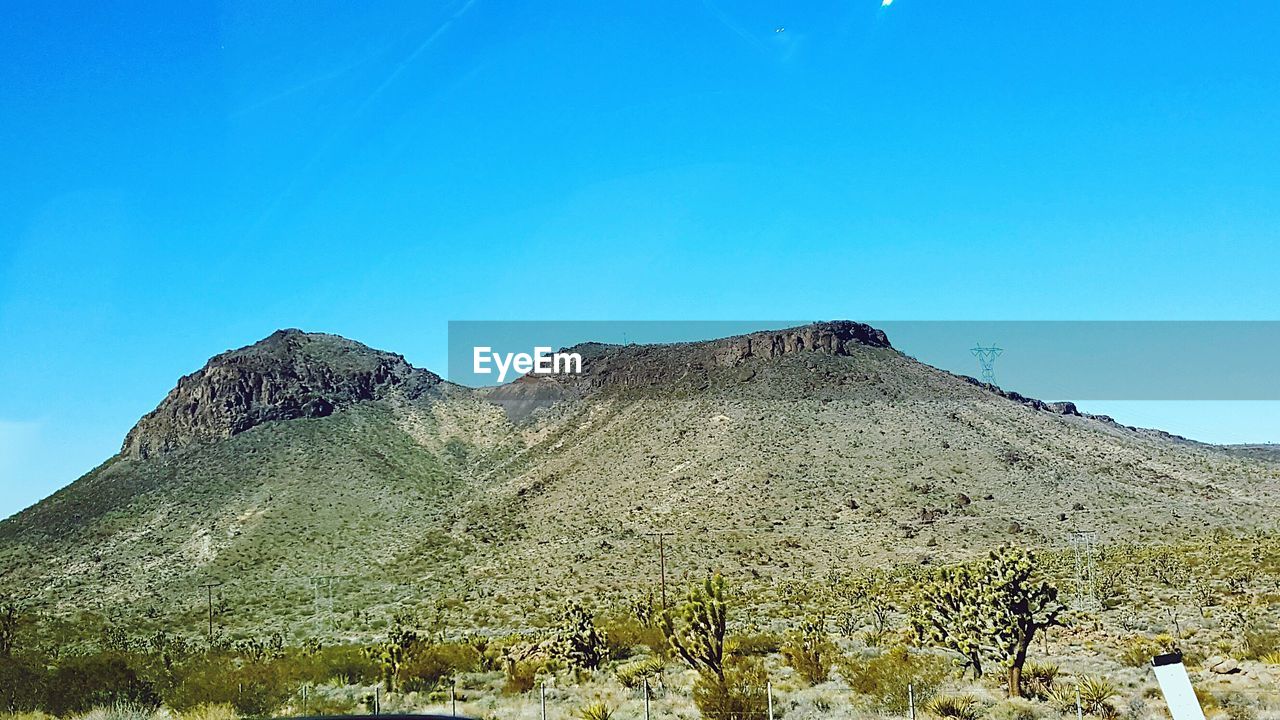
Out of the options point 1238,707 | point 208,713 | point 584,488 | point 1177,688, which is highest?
point 584,488

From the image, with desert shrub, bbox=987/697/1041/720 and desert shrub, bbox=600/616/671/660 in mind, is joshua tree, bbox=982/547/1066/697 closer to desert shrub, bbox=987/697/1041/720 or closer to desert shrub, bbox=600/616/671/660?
desert shrub, bbox=987/697/1041/720

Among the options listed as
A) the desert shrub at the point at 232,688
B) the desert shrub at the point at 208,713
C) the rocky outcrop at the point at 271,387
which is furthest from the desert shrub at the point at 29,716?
the rocky outcrop at the point at 271,387

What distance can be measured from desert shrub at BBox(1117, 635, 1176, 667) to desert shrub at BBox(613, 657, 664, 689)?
13.9 metres

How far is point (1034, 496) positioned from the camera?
74.2 metres

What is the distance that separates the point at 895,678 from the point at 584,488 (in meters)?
66.7

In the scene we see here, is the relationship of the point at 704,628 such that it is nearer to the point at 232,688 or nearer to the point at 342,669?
the point at 232,688

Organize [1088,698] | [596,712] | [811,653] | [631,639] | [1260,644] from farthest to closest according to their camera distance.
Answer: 1. [631,639]
2. [811,653]
3. [1260,644]
4. [596,712]
5. [1088,698]

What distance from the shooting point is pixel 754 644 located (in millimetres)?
30891

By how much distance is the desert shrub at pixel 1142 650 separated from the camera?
24.2 metres

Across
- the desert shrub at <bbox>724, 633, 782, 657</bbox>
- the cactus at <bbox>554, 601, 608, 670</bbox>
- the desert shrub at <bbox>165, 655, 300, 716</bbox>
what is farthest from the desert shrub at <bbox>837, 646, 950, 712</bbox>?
the desert shrub at <bbox>165, 655, 300, 716</bbox>

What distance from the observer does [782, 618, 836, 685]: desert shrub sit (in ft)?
81.3

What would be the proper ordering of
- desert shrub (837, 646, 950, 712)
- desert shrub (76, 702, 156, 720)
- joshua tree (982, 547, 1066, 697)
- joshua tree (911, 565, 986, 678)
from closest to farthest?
desert shrub (837, 646, 950, 712) → desert shrub (76, 702, 156, 720) → joshua tree (982, 547, 1066, 697) → joshua tree (911, 565, 986, 678)

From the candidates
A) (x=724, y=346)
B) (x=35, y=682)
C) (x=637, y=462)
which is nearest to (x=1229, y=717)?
(x=35, y=682)

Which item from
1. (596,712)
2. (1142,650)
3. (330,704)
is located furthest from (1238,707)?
(330,704)
